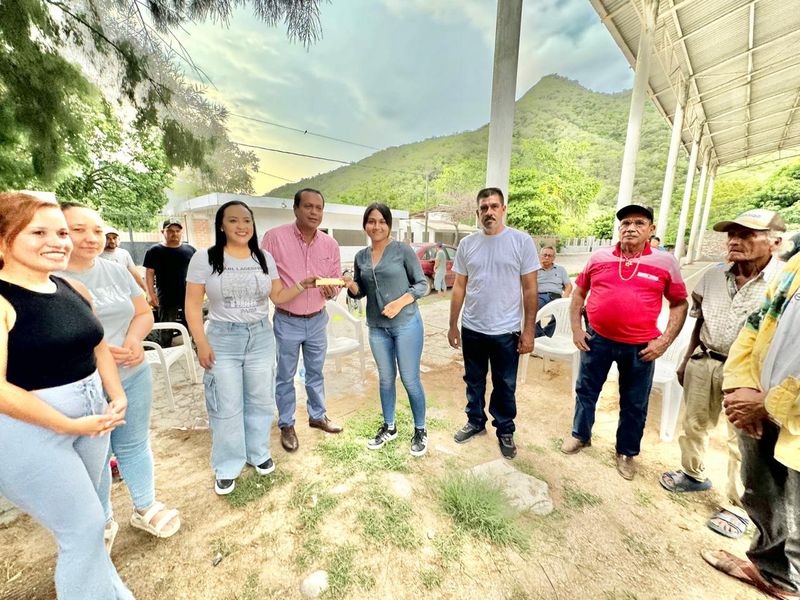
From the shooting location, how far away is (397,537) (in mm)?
1749

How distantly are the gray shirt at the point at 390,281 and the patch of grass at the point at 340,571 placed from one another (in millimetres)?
1279

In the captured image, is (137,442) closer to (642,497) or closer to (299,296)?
(299,296)

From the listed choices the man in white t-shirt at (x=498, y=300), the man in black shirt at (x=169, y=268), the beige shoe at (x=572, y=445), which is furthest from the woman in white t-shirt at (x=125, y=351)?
the beige shoe at (x=572, y=445)

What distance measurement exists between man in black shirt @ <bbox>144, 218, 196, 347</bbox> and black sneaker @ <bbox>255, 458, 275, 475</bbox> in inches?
97.8

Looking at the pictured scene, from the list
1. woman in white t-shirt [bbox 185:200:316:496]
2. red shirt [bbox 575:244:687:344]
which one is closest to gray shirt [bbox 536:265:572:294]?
red shirt [bbox 575:244:687:344]

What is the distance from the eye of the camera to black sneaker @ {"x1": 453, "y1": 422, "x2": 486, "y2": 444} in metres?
2.62

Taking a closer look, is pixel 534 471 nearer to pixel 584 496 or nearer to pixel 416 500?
pixel 584 496

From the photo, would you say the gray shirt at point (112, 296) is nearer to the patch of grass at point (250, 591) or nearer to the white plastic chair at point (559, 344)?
the patch of grass at point (250, 591)

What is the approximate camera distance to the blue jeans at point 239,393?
1.98 metres

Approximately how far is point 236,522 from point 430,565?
3.58ft

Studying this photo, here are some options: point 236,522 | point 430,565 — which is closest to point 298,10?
point 236,522

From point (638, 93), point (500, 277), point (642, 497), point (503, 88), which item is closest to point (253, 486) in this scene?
point (500, 277)

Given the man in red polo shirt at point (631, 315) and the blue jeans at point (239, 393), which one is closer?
the blue jeans at point (239, 393)

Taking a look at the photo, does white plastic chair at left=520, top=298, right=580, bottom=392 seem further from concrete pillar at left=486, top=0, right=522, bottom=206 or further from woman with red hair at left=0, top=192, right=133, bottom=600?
woman with red hair at left=0, top=192, right=133, bottom=600
